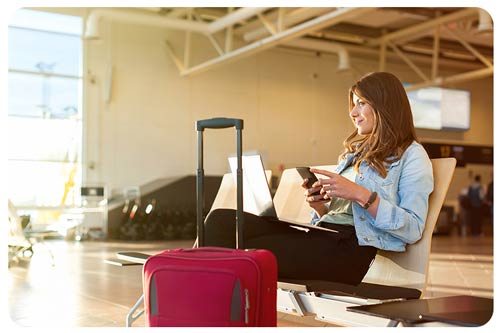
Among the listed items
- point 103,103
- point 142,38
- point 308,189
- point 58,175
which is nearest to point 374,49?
point 142,38

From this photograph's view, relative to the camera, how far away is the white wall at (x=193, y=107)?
12797 millimetres

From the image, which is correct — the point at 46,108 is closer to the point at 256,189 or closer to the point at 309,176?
the point at 256,189

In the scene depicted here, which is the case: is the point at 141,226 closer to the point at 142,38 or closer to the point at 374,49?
Answer: the point at 142,38

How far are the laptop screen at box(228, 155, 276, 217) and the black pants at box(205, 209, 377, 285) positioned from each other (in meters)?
0.09

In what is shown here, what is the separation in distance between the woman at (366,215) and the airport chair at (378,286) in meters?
0.06

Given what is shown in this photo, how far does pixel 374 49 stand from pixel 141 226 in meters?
7.51

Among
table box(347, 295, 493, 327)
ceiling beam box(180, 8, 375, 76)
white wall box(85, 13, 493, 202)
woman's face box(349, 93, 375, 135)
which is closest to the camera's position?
table box(347, 295, 493, 327)

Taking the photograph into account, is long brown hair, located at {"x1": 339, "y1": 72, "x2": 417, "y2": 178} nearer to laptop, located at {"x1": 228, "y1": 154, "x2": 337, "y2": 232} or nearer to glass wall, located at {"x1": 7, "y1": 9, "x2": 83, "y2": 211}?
laptop, located at {"x1": 228, "y1": 154, "x2": 337, "y2": 232}

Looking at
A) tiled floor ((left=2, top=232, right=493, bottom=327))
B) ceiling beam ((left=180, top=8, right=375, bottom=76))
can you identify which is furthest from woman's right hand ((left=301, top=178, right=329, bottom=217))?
ceiling beam ((left=180, top=8, right=375, bottom=76))

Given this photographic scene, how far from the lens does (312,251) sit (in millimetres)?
2176

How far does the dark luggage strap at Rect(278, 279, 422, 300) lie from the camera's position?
78.9 inches

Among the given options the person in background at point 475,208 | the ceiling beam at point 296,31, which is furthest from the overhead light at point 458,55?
the ceiling beam at point 296,31

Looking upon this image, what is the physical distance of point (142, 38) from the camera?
43.2 feet

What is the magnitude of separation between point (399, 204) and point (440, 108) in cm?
1518
